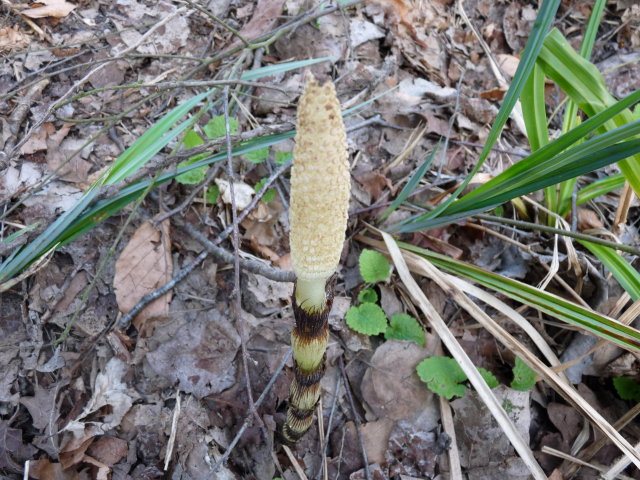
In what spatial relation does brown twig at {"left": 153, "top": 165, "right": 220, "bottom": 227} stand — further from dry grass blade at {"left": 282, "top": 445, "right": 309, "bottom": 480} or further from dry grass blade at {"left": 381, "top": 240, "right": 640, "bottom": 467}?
dry grass blade at {"left": 282, "top": 445, "right": 309, "bottom": 480}

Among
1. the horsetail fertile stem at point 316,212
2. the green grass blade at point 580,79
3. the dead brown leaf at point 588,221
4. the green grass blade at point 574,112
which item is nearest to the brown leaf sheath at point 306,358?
the horsetail fertile stem at point 316,212

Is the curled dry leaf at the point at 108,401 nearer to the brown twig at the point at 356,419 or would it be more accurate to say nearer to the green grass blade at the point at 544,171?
the brown twig at the point at 356,419

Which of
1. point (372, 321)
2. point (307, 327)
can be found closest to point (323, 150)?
point (307, 327)

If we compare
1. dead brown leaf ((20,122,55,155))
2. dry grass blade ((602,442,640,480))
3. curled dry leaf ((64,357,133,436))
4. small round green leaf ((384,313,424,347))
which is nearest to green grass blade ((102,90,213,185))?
dead brown leaf ((20,122,55,155))

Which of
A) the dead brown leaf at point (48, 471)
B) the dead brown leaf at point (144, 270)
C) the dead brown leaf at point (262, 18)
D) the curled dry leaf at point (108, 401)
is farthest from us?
the dead brown leaf at point (262, 18)

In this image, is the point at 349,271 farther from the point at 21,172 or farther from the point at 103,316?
the point at 21,172

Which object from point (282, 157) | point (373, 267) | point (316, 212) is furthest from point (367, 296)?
point (316, 212)
